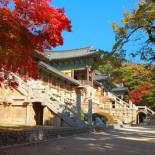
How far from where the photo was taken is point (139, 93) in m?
70.1

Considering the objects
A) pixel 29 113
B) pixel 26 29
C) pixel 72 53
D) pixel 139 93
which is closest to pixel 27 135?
pixel 26 29

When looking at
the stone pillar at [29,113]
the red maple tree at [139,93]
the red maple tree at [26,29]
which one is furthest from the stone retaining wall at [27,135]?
the red maple tree at [139,93]

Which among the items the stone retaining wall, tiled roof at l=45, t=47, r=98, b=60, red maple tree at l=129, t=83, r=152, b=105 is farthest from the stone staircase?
red maple tree at l=129, t=83, r=152, b=105

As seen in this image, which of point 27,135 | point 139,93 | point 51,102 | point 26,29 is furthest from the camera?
point 139,93

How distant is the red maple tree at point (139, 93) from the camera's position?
6809 cm

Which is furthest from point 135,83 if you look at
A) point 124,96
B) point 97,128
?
point 97,128

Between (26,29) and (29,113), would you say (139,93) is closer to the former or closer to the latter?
(29,113)

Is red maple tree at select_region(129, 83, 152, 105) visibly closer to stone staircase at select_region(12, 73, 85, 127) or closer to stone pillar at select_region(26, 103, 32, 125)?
stone staircase at select_region(12, 73, 85, 127)

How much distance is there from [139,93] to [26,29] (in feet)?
188

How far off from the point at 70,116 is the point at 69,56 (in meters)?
42.2

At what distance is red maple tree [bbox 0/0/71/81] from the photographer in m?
13.5

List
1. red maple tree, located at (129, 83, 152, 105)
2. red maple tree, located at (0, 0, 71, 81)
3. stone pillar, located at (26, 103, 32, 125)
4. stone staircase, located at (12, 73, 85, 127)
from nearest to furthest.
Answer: red maple tree, located at (0, 0, 71, 81) → stone staircase, located at (12, 73, 85, 127) → stone pillar, located at (26, 103, 32, 125) → red maple tree, located at (129, 83, 152, 105)

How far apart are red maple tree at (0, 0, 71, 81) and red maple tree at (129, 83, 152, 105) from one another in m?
53.6

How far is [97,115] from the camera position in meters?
47.2
